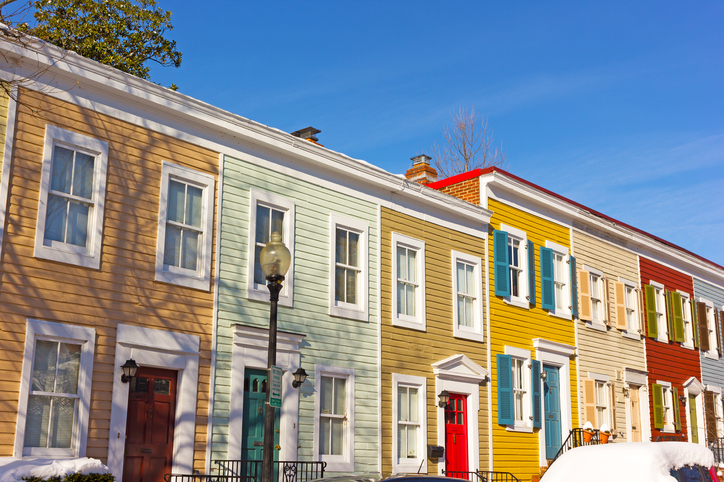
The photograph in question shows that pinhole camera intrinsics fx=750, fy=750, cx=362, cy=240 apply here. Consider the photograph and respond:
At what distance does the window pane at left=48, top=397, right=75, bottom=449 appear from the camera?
36.1 ft

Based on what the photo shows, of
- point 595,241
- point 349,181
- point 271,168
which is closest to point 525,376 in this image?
point 595,241

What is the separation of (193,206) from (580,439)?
13030 millimetres

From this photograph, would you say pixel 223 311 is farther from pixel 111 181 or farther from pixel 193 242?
pixel 111 181

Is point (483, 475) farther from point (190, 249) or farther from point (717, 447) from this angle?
point (717, 447)

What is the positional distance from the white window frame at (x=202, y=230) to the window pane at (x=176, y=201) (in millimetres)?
128

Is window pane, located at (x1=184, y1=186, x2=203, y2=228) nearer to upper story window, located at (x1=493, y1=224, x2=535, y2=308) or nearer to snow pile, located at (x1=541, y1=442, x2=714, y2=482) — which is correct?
snow pile, located at (x1=541, y1=442, x2=714, y2=482)

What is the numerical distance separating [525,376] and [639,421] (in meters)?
6.37

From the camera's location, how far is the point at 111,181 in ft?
40.5

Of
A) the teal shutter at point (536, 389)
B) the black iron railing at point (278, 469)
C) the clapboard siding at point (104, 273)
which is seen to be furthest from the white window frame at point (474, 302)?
the clapboard siding at point (104, 273)

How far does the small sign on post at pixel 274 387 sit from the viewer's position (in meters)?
9.76

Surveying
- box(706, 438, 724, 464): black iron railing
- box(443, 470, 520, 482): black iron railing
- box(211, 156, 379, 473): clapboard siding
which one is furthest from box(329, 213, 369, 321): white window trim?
box(706, 438, 724, 464): black iron railing

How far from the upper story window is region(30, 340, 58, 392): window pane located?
11690 mm

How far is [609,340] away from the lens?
926 inches

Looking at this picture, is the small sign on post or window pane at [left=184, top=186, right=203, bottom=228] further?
window pane at [left=184, top=186, right=203, bottom=228]
